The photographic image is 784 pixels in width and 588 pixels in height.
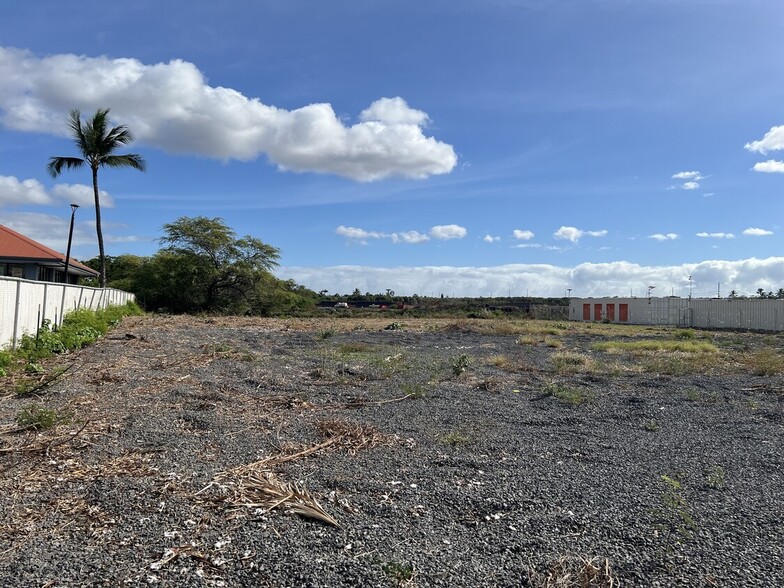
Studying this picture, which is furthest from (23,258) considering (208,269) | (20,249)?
(208,269)

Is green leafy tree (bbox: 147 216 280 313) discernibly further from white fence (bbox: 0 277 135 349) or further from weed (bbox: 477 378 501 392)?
weed (bbox: 477 378 501 392)

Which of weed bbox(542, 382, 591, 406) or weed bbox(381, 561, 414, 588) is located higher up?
weed bbox(542, 382, 591, 406)

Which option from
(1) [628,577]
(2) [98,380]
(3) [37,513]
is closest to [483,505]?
(1) [628,577]

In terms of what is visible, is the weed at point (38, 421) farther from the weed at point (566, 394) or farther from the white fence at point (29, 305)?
the weed at point (566, 394)

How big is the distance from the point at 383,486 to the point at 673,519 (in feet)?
6.64

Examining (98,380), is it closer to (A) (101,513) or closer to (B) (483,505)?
(A) (101,513)

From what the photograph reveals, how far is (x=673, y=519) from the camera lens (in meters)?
3.99

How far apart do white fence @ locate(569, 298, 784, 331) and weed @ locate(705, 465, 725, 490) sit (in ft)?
111

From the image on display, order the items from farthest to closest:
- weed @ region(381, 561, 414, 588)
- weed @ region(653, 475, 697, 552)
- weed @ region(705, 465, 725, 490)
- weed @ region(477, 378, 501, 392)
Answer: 1. weed @ region(477, 378, 501, 392)
2. weed @ region(705, 465, 725, 490)
3. weed @ region(653, 475, 697, 552)
4. weed @ region(381, 561, 414, 588)

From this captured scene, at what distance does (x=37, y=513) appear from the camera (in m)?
3.73

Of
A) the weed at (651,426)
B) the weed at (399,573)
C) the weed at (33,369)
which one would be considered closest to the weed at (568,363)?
the weed at (651,426)

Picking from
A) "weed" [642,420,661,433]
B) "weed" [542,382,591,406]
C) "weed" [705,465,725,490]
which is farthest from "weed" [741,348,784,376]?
"weed" [705,465,725,490]

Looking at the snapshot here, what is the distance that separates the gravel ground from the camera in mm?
3188

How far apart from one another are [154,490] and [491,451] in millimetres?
3060
